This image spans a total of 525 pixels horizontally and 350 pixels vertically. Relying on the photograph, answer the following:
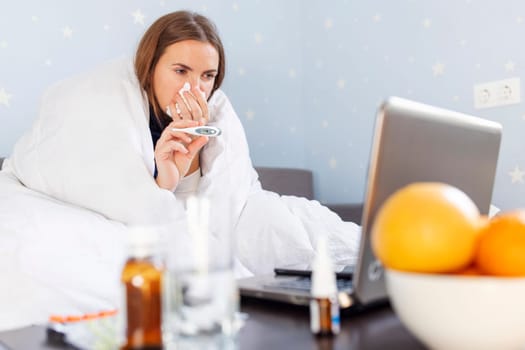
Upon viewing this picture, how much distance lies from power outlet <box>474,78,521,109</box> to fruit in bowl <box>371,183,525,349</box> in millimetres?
1527

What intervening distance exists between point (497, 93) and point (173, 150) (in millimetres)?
1159

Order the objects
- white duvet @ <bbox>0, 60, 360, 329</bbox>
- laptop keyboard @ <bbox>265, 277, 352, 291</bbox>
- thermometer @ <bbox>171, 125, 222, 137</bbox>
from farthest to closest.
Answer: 1. thermometer @ <bbox>171, 125, 222, 137</bbox>
2. white duvet @ <bbox>0, 60, 360, 329</bbox>
3. laptop keyboard @ <bbox>265, 277, 352, 291</bbox>

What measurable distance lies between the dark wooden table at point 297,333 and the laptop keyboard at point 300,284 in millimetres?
29

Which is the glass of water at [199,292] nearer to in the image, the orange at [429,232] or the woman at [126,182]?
the woman at [126,182]

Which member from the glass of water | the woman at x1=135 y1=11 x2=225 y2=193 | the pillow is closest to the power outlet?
the woman at x1=135 y1=11 x2=225 y2=193

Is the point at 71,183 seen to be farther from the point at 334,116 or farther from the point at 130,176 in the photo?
the point at 334,116

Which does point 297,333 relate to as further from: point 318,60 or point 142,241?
point 318,60

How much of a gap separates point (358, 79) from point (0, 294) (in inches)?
71.7

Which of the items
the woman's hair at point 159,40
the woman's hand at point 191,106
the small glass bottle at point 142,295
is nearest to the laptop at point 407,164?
the small glass bottle at point 142,295

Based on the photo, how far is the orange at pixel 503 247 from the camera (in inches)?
17.6

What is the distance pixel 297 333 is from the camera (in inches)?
22.2

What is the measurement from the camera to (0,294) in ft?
2.83

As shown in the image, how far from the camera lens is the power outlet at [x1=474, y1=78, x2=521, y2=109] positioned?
1.84m

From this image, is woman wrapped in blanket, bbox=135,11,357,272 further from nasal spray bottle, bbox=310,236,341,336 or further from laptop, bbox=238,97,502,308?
nasal spray bottle, bbox=310,236,341,336
